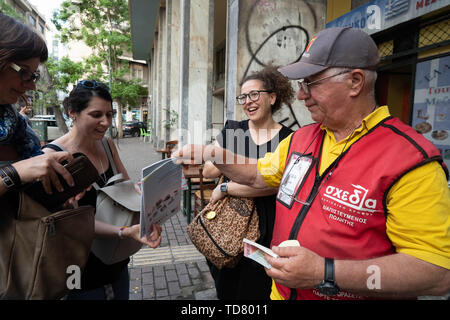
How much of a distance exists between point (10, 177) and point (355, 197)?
138 cm

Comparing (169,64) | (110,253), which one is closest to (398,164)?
(110,253)

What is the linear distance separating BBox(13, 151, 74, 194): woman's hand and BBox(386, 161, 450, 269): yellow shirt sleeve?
1374 mm

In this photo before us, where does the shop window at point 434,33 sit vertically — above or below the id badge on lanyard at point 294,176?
above

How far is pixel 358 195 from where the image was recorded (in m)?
1.16

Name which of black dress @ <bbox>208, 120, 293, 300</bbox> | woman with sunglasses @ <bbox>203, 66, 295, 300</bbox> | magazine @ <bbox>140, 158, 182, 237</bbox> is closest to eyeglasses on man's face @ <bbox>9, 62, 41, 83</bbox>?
magazine @ <bbox>140, 158, 182, 237</bbox>

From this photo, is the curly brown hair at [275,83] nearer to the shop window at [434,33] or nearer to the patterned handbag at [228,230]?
the patterned handbag at [228,230]

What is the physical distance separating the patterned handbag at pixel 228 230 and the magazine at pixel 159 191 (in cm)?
41

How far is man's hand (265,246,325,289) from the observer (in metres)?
1.10

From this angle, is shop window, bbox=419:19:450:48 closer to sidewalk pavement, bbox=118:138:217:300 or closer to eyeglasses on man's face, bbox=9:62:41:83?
sidewalk pavement, bbox=118:138:217:300

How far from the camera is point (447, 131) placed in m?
4.29

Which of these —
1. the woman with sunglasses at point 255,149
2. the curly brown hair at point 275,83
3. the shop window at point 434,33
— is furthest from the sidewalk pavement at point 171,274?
the shop window at point 434,33

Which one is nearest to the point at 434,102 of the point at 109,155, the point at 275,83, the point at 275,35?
the point at 275,35

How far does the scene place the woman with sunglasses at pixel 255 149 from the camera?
200 cm

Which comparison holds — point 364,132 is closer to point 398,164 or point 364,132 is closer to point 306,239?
point 398,164
